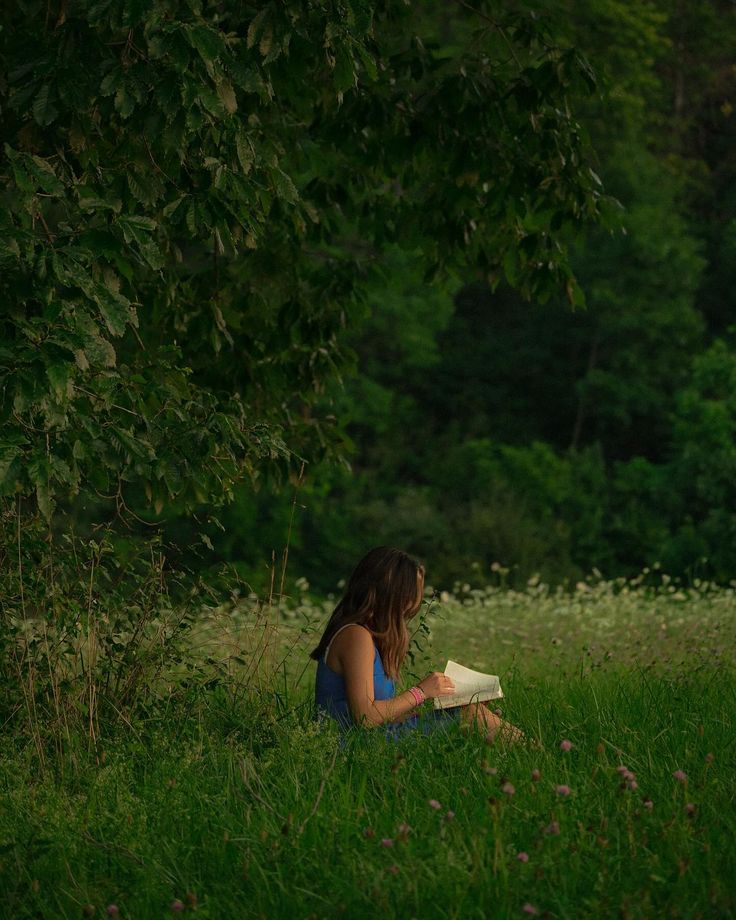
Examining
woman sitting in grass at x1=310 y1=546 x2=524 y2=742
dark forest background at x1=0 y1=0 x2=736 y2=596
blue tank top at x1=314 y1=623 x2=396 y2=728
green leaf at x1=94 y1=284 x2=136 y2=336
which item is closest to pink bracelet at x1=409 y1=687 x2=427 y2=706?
woman sitting in grass at x1=310 y1=546 x2=524 y2=742

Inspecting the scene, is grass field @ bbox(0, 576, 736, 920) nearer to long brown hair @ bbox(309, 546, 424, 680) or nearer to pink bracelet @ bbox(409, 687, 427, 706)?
pink bracelet @ bbox(409, 687, 427, 706)

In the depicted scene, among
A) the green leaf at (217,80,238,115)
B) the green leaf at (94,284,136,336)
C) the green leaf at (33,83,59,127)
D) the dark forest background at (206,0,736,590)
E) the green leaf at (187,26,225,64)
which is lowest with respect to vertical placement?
the dark forest background at (206,0,736,590)

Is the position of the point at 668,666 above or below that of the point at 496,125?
below

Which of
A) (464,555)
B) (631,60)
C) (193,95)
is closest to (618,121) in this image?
(631,60)

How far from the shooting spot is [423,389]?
29656 mm

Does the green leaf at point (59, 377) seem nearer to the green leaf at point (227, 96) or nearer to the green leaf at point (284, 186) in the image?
the green leaf at point (227, 96)

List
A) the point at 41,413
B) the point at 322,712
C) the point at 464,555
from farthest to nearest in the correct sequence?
1. the point at 464,555
2. the point at 322,712
3. the point at 41,413

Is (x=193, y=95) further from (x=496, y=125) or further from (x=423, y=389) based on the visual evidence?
(x=423, y=389)

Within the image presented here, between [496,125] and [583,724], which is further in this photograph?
[496,125]

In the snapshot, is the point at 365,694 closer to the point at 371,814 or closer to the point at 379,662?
the point at 379,662

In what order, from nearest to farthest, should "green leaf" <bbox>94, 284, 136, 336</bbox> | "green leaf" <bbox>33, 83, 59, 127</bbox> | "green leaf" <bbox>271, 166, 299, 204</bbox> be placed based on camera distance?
"green leaf" <bbox>94, 284, 136, 336</bbox>
"green leaf" <bbox>33, 83, 59, 127</bbox>
"green leaf" <bbox>271, 166, 299, 204</bbox>

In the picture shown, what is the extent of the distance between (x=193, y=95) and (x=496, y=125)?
7.62ft

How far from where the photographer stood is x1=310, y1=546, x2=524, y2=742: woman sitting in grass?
15.3ft

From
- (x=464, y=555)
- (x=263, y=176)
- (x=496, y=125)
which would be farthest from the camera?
(x=464, y=555)
